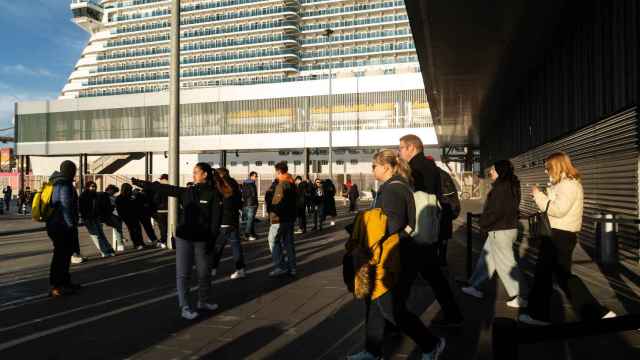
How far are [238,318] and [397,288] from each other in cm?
228

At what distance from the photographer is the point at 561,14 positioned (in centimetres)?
1073

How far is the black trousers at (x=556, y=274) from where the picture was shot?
4.75 metres

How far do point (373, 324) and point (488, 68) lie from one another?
12.3 meters

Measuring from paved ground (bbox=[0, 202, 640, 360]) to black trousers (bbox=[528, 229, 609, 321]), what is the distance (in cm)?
41

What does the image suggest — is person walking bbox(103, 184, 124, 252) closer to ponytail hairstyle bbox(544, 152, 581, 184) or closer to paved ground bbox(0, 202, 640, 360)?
paved ground bbox(0, 202, 640, 360)

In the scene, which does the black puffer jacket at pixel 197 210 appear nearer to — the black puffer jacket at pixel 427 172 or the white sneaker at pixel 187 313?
the white sneaker at pixel 187 313

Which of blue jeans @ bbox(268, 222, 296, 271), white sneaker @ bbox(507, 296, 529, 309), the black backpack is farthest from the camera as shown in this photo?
blue jeans @ bbox(268, 222, 296, 271)

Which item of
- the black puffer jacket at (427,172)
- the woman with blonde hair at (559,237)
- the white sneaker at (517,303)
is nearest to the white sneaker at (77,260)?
the black puffer jacket at (427,172)

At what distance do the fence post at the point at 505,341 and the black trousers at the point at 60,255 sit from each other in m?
6.45

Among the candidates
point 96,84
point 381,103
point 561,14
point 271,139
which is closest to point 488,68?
point 561,14

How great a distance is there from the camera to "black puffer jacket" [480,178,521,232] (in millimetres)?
5543

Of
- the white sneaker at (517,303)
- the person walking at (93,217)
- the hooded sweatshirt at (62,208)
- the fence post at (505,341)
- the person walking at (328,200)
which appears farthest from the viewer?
the person walking at (328,200)

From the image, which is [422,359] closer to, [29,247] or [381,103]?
[29,247]

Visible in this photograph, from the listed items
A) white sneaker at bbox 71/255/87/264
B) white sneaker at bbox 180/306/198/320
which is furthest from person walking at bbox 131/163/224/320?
white sneaker at bbox 71/255/87/264
